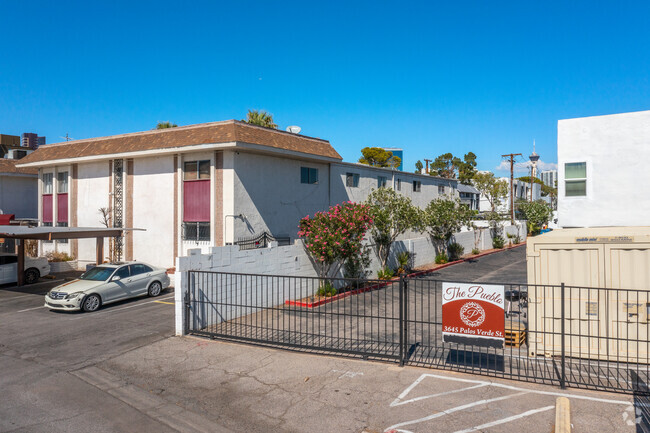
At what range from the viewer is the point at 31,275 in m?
21.3

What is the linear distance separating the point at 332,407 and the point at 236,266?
7.33 metres

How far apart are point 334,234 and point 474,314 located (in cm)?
880

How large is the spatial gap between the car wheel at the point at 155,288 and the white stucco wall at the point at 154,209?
489 cm

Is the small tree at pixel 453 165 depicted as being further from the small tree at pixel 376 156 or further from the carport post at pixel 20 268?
the carport post at pixel 20 268

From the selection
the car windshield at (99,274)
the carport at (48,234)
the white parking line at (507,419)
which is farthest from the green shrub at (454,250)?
the white parking line at (507,419)

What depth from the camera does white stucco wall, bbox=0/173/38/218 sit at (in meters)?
32.0

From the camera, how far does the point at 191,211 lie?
2189 cm

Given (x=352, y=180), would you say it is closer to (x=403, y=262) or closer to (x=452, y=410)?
(x=403, y=262)

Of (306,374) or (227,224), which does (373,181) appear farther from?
(306,374)

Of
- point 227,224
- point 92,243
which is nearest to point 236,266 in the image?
point 227,224

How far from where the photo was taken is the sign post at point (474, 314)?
26.3 ft

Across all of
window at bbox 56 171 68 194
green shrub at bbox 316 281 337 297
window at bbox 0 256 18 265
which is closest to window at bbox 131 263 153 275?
green shrub at bbox 316 281 337 297

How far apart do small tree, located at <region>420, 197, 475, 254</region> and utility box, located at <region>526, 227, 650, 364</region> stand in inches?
629

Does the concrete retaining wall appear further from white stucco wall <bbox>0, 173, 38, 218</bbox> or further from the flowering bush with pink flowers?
white stucco wall <bbox>0, 173, 38, 218</bbox>
